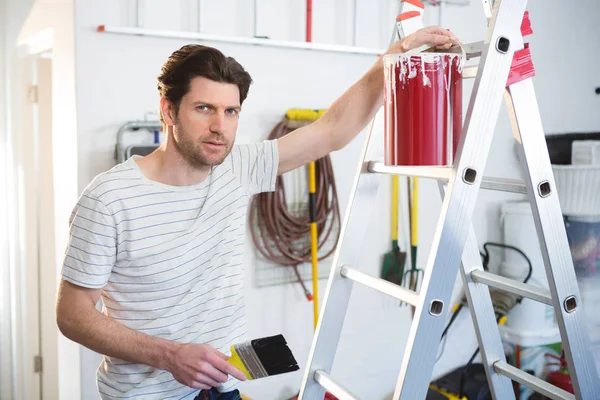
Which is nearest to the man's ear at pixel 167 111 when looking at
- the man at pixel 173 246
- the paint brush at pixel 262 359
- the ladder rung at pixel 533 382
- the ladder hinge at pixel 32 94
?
the man at pixel 173 246

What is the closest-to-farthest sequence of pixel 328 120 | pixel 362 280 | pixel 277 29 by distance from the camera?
1. pixel 362 280
2. pixel 328 120
3. pixel 277 29

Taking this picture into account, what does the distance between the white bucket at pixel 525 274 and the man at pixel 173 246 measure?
6.67ft

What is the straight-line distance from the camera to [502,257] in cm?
368

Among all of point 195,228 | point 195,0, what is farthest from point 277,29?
point 195,228

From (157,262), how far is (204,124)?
39 cm

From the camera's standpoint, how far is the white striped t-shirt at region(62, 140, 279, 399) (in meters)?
1.62

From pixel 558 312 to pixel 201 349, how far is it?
816mm

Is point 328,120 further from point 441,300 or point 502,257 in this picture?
point 502,257

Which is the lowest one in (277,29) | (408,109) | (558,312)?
(558,312)

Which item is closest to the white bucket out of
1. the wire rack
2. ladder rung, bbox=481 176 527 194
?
the wire rack

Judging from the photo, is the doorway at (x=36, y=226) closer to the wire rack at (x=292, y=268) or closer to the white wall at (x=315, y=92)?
the white wall at (x=315, y=92)

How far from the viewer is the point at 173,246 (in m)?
1.70

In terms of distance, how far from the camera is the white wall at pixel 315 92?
2609mm

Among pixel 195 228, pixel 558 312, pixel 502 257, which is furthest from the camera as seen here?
pixel 502 257
